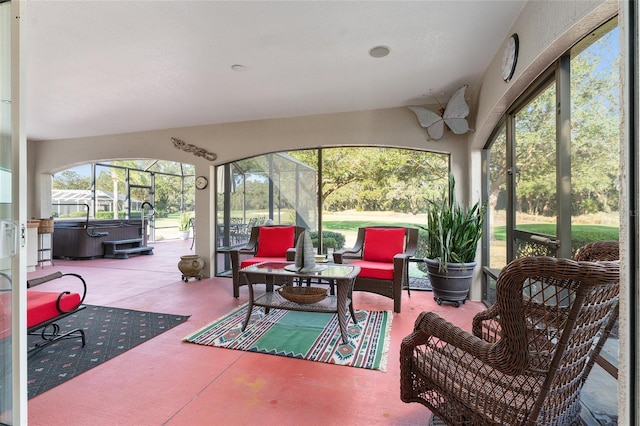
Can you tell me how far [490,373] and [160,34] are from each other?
10.8ft

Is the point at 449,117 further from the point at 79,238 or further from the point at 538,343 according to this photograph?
the point at 79,238

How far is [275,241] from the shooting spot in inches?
177

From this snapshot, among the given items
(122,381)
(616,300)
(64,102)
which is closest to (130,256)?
(64,102)

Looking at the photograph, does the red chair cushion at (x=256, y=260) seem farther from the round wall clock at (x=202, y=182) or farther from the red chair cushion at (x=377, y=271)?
the round wall clock at (x=202, y=182)

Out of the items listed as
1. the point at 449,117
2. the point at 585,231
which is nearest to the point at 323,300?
the point at 585,231

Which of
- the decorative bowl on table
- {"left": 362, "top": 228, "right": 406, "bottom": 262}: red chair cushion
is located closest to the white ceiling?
{"left": 362, "top": 228, "right": 406, "bottom": 262}: red chair cushion

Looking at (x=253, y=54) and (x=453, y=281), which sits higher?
(x=253, y=54)

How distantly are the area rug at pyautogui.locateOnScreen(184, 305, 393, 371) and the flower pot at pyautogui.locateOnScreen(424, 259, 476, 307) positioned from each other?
0.81 m


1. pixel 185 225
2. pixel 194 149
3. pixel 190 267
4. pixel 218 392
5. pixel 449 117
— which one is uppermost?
pixel 449 117

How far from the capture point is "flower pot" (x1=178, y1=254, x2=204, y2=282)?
496cm

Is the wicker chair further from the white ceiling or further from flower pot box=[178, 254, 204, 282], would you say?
flower pot box=[178, 254, 204, 282]

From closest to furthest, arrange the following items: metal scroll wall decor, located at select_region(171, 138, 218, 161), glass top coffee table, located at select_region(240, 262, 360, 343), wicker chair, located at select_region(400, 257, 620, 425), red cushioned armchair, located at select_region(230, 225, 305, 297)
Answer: wicker chair, located at select_region(400, 257, 620, 425)
glass top coffee table, located at select_region(240, 262, 360, 343)
red cushioned armchair, located at select_region(230, 225, 305, 297)
metal scroll wall decor, located at select_region(171, 138, 218, 161)

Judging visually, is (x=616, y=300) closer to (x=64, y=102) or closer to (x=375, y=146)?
(x=375, y=146)

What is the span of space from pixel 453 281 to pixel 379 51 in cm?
267
